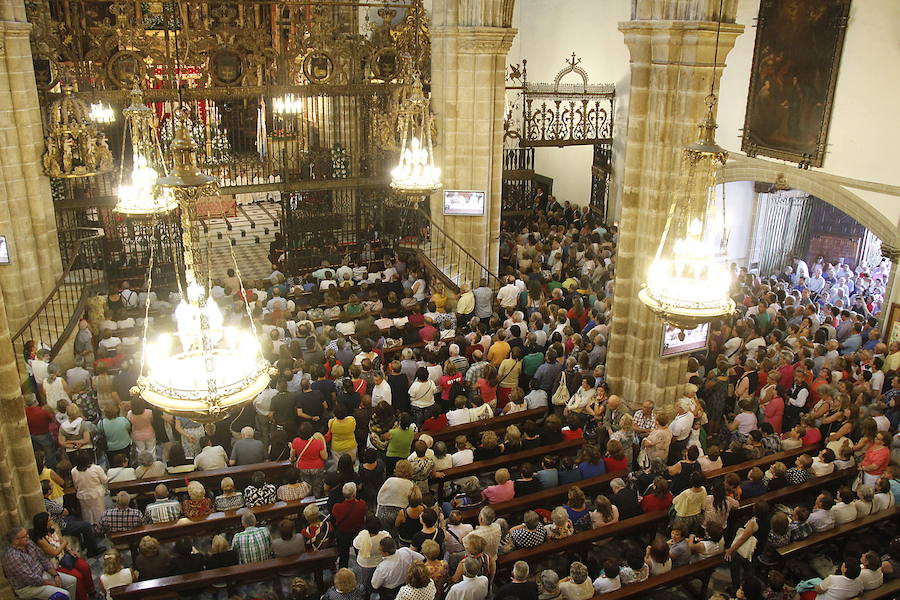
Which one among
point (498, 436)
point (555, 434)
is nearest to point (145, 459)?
point (498, 436)

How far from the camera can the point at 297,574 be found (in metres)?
7.73

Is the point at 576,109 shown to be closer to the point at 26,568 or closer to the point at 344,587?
the point at 344,587

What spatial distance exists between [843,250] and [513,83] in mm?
10363

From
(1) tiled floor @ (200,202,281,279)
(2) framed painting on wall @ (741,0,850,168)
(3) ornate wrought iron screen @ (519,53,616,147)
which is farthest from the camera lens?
(3) ornate wrought iron screen @ (519,53,616,147)

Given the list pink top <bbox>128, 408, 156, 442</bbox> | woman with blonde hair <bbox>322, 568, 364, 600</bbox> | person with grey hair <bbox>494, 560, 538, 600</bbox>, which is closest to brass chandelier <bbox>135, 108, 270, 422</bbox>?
woman with blonde hair <bbox>322, 568, 364, 600</bbox>

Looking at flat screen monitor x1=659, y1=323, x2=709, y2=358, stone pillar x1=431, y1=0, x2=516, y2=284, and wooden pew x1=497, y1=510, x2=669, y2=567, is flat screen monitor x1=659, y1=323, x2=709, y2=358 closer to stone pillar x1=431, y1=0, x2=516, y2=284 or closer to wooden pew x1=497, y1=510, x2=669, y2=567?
wooden pew x1=497, y1=510, x2=669, y2=567

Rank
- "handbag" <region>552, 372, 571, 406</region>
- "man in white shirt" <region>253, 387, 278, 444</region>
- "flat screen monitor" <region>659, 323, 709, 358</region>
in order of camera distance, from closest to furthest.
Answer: "man in white shirt" <region>253, 387, 278, 444</region> < "flat screen monitor" <region>659, 323, 709, 358</region> < "handbag" <region>552, 372, 571, 406</region>

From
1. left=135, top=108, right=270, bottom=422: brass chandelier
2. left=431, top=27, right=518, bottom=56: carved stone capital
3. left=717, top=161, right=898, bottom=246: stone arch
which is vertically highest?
left=431, top=27, right=518, bottom=56: carved stone capital

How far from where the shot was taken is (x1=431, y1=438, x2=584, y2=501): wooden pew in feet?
28.0

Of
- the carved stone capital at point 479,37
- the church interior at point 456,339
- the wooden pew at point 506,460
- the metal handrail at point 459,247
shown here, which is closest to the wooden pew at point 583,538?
the church interior at point 456,339

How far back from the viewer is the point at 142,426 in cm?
918

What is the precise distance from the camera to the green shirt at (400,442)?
8.73 metres

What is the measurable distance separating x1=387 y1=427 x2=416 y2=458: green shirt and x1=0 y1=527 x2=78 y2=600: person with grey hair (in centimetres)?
343

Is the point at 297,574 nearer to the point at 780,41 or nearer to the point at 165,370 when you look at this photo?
the point at 165,370
